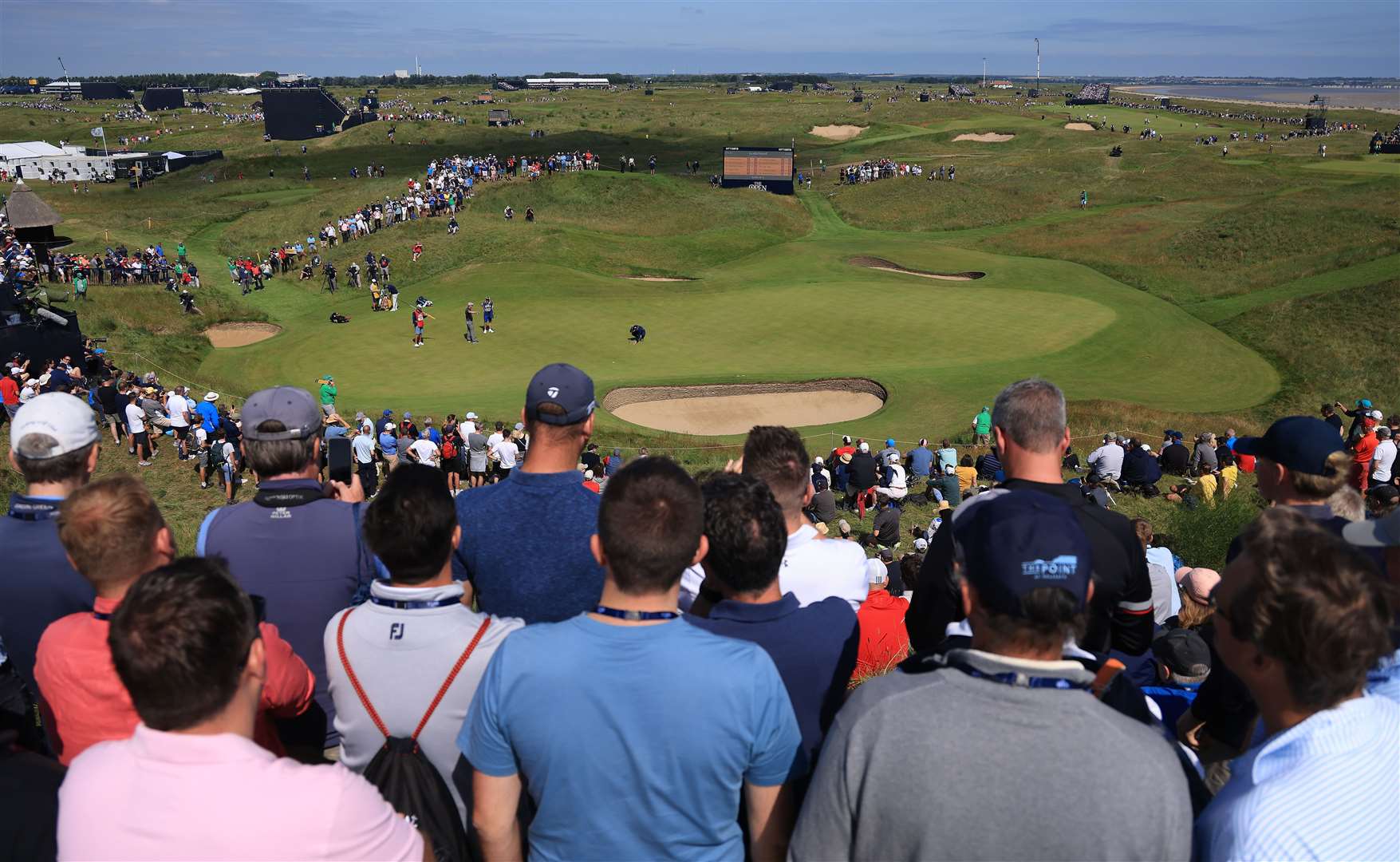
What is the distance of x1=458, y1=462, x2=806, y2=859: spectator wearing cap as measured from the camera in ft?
10.3

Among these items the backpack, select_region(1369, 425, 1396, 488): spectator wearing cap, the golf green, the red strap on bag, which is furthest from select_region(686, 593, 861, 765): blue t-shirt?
the golf green

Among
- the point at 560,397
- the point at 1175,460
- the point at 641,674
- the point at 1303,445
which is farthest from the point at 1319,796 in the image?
the point at 1175,460

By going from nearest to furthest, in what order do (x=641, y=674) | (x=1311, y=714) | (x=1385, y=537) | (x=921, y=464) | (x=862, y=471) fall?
(x=1311, y=714) < (x=641, y=674) < (x=1385, y=537) < (x=862, y=471) < (x=921, y=464)

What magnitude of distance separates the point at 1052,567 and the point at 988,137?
96.2 m

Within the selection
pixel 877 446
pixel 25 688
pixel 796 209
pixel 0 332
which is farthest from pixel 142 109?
pixel 25 688

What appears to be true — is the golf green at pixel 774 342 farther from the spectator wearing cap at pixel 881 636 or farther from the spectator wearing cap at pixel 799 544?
the spectator wearing cap at pixel 799 544

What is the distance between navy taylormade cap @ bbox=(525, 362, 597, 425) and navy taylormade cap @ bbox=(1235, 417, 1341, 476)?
12.8ft

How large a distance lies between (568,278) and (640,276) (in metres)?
4.50

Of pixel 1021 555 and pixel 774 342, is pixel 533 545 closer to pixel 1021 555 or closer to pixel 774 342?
pixel 1021 555

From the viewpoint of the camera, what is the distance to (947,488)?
16.1 m

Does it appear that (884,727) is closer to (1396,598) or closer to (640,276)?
(1396,598)

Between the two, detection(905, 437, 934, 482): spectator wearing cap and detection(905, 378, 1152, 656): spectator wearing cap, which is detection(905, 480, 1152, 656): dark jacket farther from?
detection(905, 437, 934, 482): spectator wearing cap

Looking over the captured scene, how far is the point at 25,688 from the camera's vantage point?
4777 millimetres

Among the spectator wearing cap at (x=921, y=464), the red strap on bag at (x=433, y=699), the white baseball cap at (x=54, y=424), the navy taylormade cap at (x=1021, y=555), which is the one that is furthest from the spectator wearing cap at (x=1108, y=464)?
the white baseball cap at (x=54, y=424)
